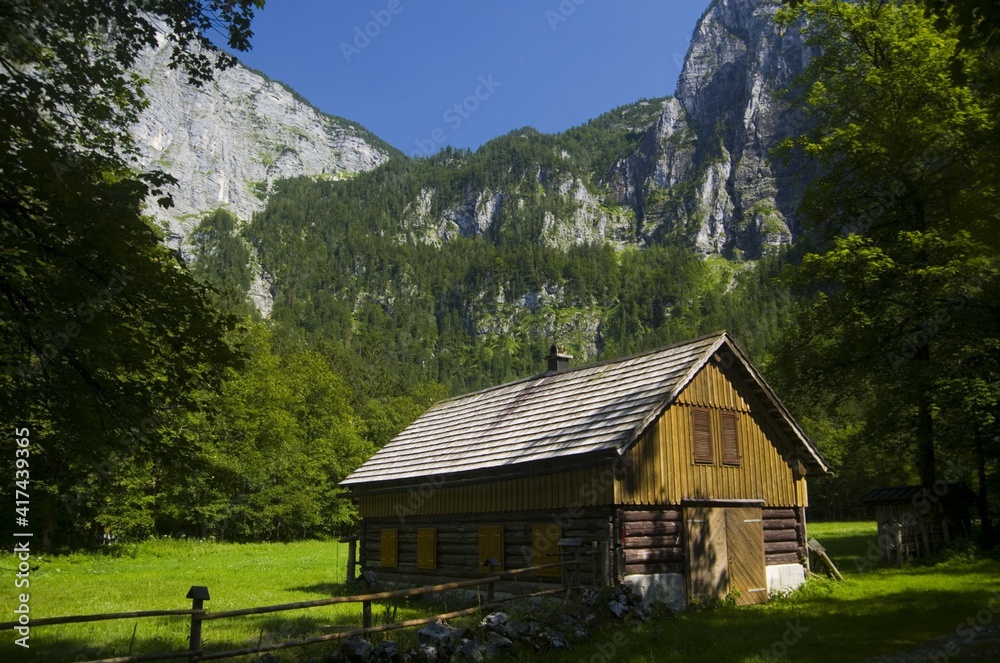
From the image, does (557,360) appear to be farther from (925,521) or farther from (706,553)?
(925,521)

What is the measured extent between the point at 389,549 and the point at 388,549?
78mm

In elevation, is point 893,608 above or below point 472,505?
below

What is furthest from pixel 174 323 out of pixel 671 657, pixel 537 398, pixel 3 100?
pixel 537 398

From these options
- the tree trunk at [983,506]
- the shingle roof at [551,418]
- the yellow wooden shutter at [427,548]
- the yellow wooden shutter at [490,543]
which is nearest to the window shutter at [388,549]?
the yellow wooden shutter at [427,548]

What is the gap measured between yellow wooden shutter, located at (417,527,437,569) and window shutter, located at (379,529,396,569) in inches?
57.2

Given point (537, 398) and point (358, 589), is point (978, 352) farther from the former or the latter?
point (358, 589)

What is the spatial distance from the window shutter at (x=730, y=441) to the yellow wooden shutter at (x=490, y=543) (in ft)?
21.2

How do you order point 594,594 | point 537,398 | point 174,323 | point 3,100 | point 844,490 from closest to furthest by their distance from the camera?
point 3,100, point 174,323, point 594,594, point 537,398, point 844,490

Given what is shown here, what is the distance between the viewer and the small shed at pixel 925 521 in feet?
79.9

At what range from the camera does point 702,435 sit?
19172 millimetres

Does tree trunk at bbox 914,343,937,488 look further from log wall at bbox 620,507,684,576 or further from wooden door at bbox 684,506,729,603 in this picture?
log wall at bbox 620,507,684,576

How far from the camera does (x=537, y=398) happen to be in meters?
23.0

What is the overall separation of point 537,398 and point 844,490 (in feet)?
165

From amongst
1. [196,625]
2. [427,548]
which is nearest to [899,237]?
[427,548]
